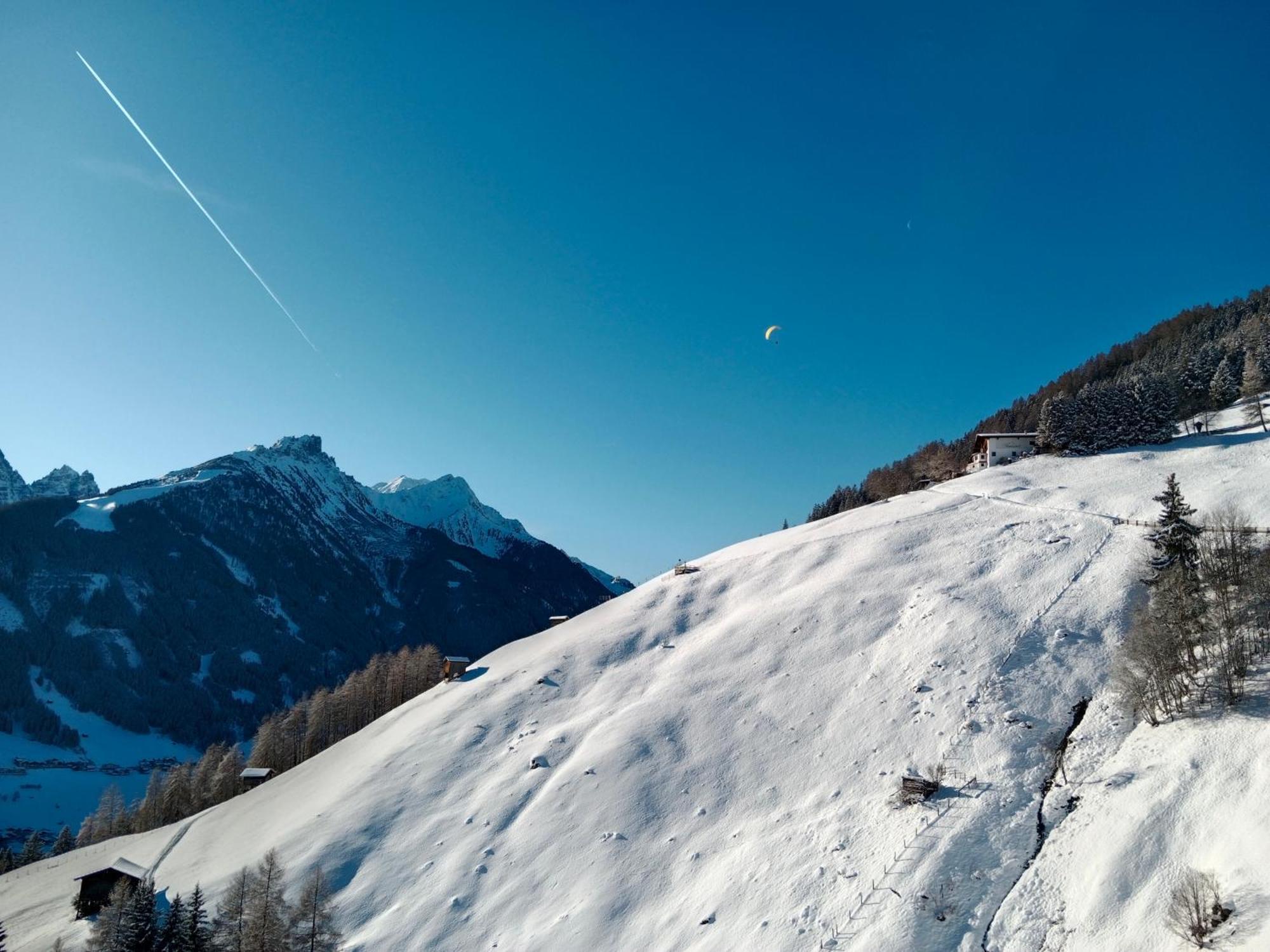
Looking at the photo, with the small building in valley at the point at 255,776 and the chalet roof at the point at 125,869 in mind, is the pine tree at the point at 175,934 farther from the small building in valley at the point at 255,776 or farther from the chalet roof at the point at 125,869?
the small building in valley at the point at 255,776

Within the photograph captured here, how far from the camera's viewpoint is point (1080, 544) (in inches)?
2004

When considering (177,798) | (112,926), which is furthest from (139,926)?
(177,798)

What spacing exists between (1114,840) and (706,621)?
120 feet

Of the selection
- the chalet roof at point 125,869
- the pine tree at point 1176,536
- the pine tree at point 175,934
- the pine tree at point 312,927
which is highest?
the pine tree at point 1176,536

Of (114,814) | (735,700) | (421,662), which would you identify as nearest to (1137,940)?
(735,700)

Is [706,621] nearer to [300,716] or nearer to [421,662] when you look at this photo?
[421,662]

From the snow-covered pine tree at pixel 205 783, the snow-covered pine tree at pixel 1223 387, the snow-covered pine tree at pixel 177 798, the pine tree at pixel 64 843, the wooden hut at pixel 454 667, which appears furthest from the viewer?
the snow-covered pine tree at pixel 1223 387

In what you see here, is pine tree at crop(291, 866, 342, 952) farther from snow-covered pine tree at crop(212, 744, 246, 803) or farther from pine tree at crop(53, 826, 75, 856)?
pine tree at crop(53, 826, 75, 856)

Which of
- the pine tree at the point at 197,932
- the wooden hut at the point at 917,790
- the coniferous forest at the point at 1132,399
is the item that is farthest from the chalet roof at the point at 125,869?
the coniferous forest at the point at 1132,399

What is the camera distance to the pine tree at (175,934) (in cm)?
3158

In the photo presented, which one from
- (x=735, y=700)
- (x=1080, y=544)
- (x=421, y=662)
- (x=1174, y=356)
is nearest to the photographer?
(x=735, y=700)

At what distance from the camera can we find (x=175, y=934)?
32.0 m

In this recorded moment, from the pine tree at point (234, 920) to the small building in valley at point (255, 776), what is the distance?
36963mm

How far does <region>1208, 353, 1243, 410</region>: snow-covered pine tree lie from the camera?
299ft
